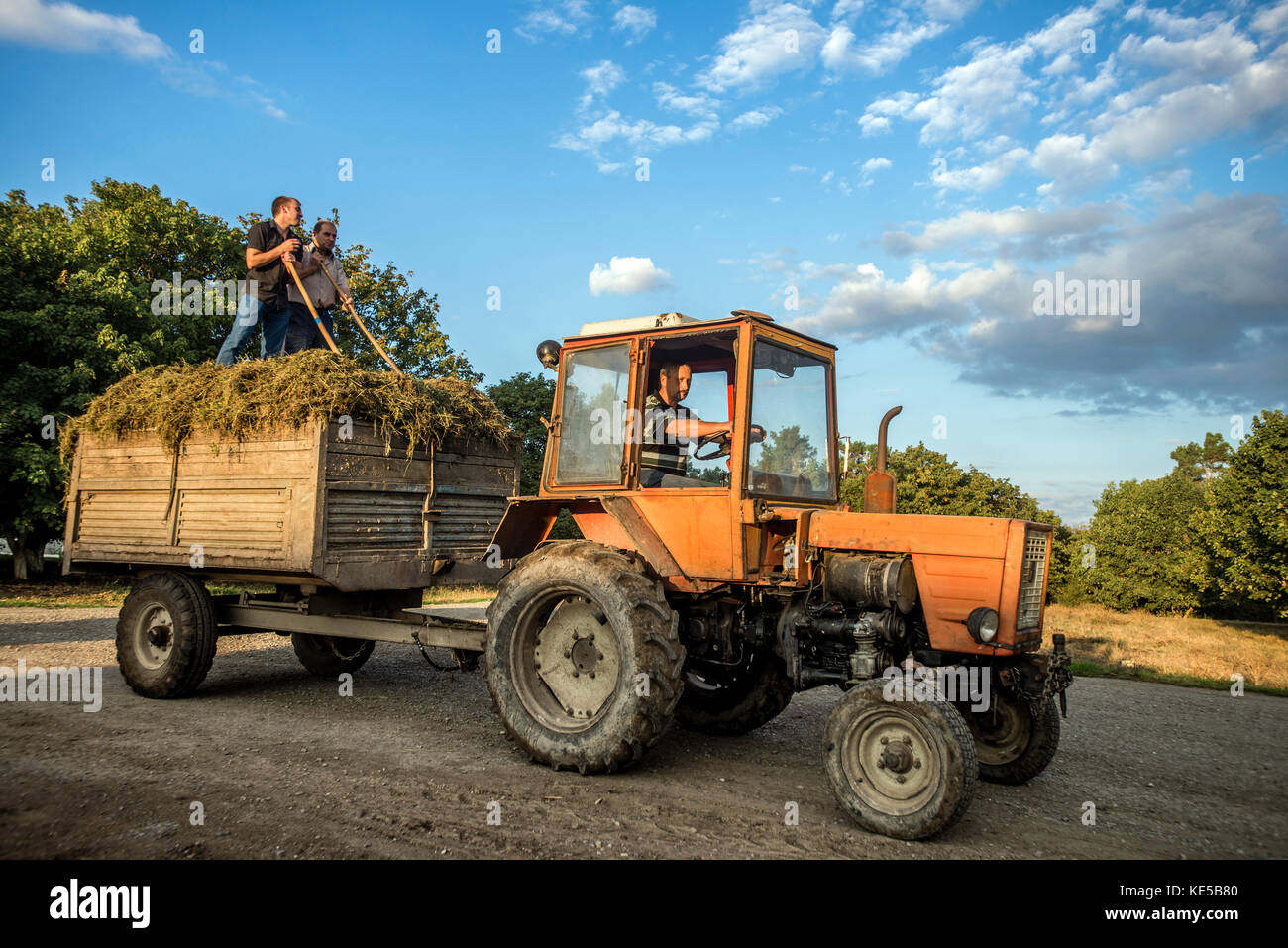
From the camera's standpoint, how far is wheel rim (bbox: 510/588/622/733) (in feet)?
16.6

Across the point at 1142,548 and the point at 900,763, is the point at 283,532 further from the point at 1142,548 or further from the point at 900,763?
the point at 1142,548

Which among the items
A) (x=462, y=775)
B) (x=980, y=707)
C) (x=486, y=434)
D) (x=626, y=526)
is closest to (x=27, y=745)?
(x=462, y=775)

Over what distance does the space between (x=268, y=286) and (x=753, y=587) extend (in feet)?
16.9

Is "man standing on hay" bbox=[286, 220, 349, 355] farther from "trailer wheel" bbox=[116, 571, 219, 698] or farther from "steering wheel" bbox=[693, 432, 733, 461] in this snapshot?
"steering wheel" bbox=[693, 432, 733, 461]

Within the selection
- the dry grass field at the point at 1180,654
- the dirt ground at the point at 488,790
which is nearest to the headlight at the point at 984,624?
the dirt ground at the point at 488,790

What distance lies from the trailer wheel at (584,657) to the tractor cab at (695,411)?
646 mm

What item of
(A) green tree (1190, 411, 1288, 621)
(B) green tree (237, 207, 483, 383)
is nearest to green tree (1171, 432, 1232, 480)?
(A) green tree (1190, 411, 1288, 621)

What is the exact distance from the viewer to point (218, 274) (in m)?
24.5

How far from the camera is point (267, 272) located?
722 centimetres

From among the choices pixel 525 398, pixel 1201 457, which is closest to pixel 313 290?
pixel 525 398

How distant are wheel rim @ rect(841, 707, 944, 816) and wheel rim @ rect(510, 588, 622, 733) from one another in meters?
1.52

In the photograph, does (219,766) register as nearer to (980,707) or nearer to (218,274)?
(980,707)

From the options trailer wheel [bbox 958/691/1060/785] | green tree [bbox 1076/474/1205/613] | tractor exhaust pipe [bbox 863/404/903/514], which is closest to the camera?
trailer wheel [bbox 958/691/1060/785]
